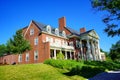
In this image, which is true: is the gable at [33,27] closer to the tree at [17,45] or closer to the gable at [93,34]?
the tree at [17,45]

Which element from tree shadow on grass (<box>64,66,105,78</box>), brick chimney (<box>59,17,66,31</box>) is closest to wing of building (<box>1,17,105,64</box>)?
brick chimney (<box>59,17,66,31</box>)

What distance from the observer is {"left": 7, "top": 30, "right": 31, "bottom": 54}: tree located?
3105 centimetres

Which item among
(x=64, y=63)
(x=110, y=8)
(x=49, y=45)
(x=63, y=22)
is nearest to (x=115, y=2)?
(x=110, y=8)

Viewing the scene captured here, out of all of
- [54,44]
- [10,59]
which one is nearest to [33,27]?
[54,44]

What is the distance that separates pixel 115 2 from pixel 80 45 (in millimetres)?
29604

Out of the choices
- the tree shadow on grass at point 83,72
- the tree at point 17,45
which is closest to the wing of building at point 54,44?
the tree at point 17,45

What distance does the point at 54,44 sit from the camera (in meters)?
33.0

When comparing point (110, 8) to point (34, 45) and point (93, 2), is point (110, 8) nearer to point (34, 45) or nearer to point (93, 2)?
point (93, 2)

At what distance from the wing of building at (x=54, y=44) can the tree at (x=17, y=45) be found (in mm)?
3158

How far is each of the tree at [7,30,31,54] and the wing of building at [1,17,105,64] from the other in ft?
10.4

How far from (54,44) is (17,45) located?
8.04m

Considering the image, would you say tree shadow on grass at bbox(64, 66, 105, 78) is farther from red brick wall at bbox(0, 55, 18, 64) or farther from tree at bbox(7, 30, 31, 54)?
red brick wall at bbox(0, 55, 18, 64)

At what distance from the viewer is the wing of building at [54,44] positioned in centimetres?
3281

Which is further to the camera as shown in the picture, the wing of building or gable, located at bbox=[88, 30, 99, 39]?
gable, located at bbox=[88, 30, 99, 39]
